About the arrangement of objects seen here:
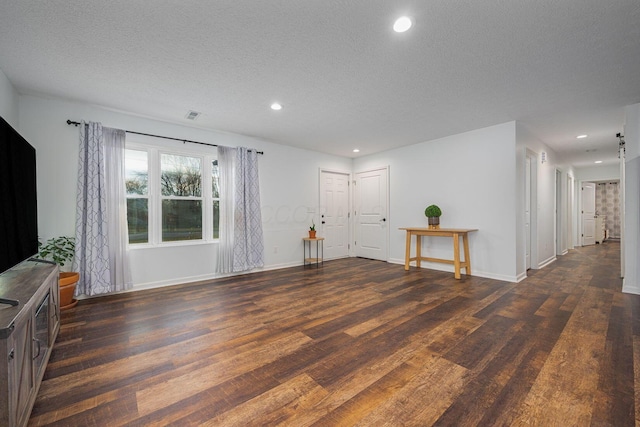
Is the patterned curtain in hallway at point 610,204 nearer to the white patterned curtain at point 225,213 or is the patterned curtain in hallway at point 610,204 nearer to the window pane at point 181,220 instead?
the white patterned curtain at point 225,213

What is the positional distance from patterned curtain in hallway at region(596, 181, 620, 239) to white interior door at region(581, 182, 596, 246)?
1.99 metres

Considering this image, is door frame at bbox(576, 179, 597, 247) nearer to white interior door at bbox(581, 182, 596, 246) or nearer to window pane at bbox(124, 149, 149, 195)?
white interior door at bbox(581, 182, 596, 246)

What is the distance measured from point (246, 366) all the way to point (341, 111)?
3.15 m

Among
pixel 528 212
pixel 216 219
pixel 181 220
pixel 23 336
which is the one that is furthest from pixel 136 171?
pixel 528 212

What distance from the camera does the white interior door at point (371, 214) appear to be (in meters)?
5.93

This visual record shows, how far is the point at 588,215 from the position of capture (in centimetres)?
838

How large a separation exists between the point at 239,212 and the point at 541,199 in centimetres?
587

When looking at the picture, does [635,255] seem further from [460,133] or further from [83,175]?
[83,175]

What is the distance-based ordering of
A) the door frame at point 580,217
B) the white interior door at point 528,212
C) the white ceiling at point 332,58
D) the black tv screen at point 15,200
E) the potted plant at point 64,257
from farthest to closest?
the door frame at point 580,217 < the white interior door at point 528,212 < the potted plant at point 64,257 < the white ceiling at point 332,58 < the black tv screen at point 15,200

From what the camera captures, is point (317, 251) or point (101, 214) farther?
point (317, 251)

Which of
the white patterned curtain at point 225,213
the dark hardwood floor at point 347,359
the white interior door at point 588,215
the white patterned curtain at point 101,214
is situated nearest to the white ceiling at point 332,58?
the white patterned curtain at point 101,214

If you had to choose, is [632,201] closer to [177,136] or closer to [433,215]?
[433,215]

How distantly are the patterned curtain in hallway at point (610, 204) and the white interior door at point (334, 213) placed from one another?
10.2 metres

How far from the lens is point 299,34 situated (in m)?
2.05
